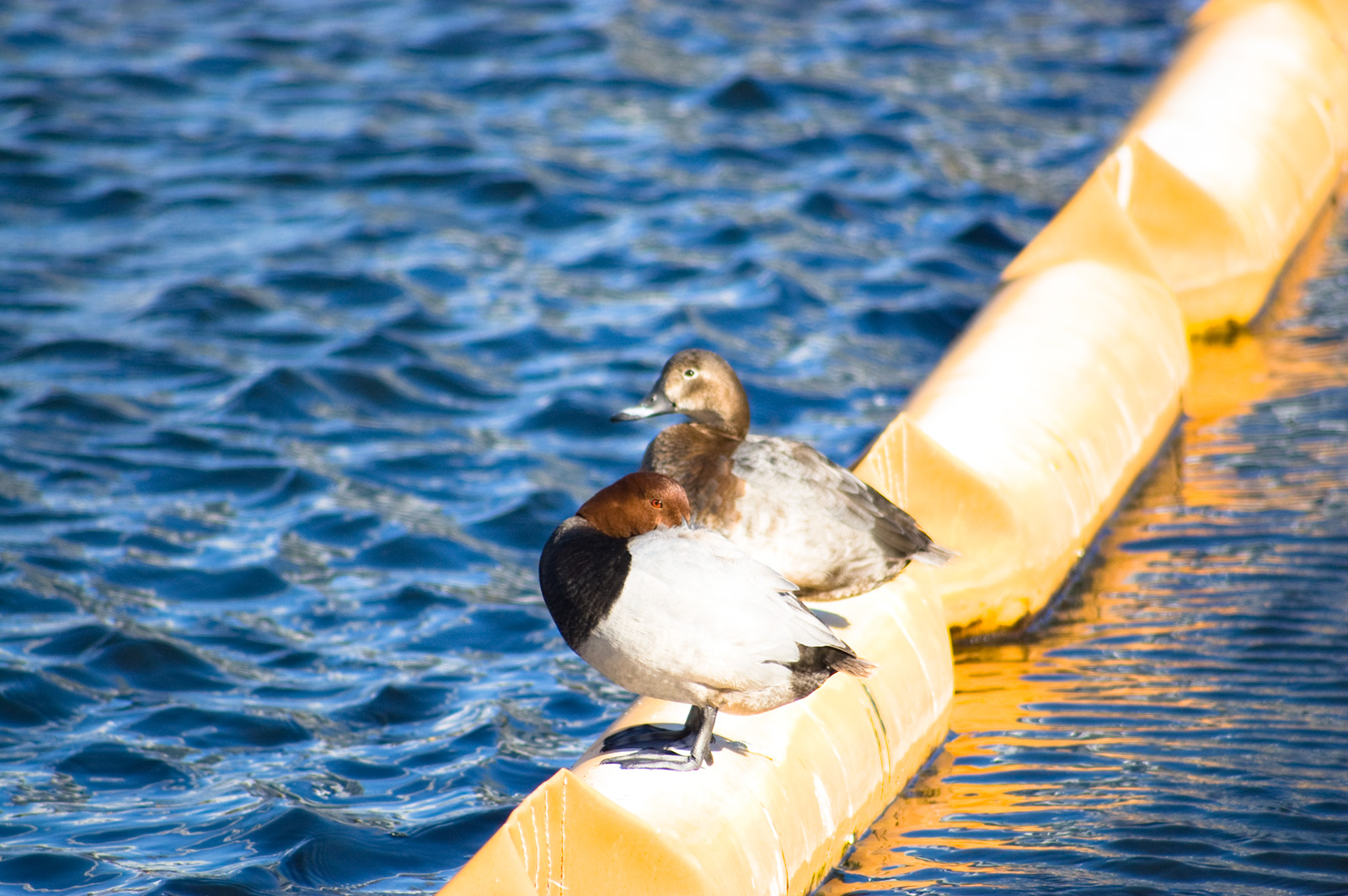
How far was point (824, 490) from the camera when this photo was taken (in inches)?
194

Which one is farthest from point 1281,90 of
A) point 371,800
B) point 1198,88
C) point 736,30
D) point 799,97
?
point 371,800

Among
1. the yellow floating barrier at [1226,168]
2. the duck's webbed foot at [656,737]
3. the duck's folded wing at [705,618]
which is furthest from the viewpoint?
the yellow floating barrier at [1226,168]

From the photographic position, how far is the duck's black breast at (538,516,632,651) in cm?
395

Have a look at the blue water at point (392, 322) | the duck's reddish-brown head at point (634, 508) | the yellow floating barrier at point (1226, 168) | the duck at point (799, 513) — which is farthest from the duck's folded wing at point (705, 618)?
the yellow floating barrier at point (1226, 168)

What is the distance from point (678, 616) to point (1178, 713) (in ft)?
7.10

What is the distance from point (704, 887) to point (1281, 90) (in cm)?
781

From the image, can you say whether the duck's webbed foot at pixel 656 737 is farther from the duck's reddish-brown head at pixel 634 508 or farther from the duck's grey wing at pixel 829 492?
the duck's grey wing at pixel 829 492

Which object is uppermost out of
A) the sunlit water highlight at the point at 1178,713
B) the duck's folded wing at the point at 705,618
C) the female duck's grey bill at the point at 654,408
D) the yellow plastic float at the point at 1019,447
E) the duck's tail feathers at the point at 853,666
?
the duck's folded wing at the point at 705,618

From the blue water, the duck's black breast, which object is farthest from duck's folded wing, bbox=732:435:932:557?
the blue water

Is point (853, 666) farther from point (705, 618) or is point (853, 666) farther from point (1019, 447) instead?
point (1019, 447)

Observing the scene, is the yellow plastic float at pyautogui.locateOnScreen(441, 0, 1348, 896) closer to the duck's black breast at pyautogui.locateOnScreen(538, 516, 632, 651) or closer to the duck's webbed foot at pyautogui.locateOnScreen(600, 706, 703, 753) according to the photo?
the duck's webbed foot at pyautogui.locateOnScreen(600, 706, 703, 753)

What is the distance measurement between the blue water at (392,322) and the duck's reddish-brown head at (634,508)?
4.16 ft

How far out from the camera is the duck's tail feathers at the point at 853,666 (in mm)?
4082

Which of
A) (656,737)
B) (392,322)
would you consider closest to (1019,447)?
Result: (656,737)
